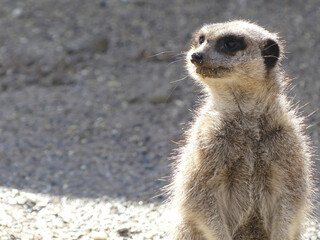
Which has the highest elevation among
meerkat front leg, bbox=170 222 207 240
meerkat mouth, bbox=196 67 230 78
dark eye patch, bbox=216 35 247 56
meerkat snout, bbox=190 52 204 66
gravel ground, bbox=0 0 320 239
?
gravel ground, bbox=0 0 320 239

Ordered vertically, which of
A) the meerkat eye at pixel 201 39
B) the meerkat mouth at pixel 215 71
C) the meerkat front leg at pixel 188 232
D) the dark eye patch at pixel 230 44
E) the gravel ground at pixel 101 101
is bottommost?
the meerkat front leg at pixel 188 232

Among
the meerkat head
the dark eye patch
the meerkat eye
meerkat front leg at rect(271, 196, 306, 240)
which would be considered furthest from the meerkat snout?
meerkat front leg at rect(271, 196, 306, 240)

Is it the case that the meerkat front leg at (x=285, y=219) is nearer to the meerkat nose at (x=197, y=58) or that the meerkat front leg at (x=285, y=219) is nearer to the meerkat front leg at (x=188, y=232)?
the meerkat front leg at (x=188, y=232)

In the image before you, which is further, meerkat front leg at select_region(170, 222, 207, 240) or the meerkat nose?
meerkat front leg at select_region(170, 222, 207, 240)

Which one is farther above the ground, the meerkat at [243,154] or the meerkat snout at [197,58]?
the meerkat snout at [197,58]

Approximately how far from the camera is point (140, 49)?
21.3 ft

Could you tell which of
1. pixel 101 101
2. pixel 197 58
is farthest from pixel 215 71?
pixel 101 101

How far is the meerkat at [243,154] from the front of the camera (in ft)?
9.80

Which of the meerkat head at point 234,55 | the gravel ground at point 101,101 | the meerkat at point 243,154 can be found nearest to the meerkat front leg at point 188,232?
the meerkat at point 243,154

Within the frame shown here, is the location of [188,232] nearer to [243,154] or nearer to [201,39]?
[243,154]

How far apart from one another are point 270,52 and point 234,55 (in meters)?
0.23

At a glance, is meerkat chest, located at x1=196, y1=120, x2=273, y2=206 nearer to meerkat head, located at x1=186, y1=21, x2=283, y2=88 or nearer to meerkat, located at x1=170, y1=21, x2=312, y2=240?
meerkat, located at x1=170, y1=21, x2=312, y2=240

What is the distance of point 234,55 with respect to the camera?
3.06 metres

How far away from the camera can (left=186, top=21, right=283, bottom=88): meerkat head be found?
3025mm
